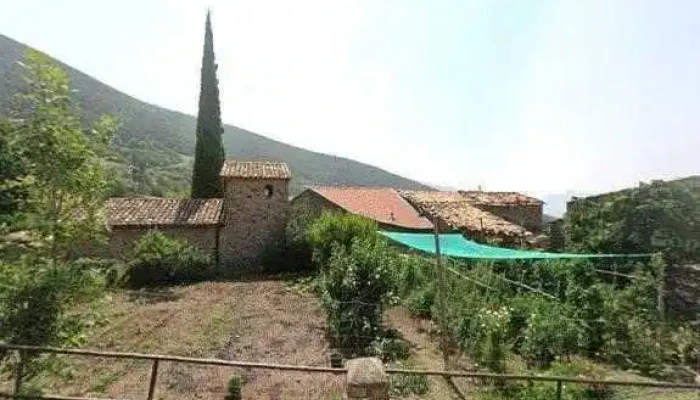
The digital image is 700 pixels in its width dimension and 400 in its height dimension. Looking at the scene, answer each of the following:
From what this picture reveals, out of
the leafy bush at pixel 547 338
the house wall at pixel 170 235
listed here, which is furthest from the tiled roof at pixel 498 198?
the leafy bush at pixel 547 338

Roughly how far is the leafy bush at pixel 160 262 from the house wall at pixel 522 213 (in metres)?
13.9

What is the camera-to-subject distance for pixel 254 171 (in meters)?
24.2

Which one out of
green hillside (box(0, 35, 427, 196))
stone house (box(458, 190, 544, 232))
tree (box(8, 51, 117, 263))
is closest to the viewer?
tree (box(8, 51, 117, 263))

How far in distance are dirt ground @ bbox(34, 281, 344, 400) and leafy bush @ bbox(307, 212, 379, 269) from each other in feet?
6.04

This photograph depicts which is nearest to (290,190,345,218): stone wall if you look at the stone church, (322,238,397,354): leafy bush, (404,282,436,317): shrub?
the stone church

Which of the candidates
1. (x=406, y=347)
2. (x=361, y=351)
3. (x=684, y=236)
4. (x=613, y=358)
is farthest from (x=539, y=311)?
(x=684, y=236)

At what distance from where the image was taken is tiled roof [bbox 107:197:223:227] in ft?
74.3

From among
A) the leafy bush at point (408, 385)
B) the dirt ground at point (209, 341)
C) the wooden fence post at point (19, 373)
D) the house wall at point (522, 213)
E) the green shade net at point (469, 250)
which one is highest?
the house wall at point (522, 213)

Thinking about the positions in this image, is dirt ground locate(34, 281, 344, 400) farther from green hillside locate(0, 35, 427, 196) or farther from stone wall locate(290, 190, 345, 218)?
green hillside locate(0, 35, 427, 196)

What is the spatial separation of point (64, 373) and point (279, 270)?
1672 cm

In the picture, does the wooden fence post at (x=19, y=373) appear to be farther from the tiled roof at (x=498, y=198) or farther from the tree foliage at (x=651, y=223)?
the tiled roof at (x=498, y=198)

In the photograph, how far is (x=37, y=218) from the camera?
693 cm

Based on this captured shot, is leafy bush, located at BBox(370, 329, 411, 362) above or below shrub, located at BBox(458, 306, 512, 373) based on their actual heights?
below

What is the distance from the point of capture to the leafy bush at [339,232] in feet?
53.8
